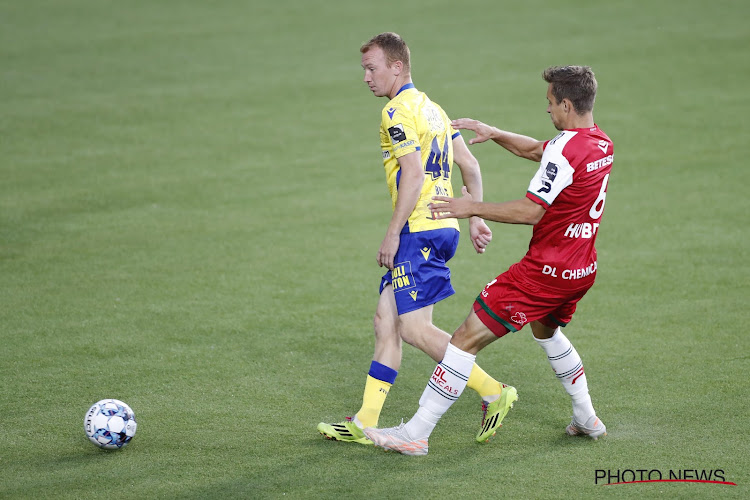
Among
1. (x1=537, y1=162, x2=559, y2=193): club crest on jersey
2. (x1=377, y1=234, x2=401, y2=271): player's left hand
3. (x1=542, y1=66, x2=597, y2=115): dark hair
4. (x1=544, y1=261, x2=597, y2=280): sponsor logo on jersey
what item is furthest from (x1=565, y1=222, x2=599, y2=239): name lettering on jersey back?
(x1=377, y1=234, x2=401, y2=271): player's left hand

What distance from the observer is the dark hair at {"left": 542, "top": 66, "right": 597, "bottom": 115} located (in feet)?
14.9

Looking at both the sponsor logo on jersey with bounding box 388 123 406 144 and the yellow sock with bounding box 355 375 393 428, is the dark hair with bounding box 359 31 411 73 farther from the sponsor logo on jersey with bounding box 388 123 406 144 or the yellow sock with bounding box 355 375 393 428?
the yellow sock with bounding box 355 375 393 428

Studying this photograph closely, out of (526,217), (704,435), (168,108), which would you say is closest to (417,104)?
(526,217)

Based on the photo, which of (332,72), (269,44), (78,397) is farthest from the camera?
(269,44)

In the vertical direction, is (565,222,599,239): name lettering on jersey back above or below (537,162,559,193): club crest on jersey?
below

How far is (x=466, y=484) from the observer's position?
4.42 meters

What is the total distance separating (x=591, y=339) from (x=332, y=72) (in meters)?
10.7

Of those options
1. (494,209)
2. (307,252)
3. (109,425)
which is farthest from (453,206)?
(307,252)

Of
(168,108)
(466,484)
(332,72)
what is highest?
(332,72)

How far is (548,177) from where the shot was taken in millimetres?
4410

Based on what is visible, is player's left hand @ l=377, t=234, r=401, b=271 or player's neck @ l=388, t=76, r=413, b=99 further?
player's neck @ l=388, t=76, r=413, b=99

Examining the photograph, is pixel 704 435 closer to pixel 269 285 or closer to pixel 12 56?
pixel 269 285

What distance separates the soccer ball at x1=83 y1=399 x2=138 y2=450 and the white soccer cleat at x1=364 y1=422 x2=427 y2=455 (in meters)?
1.50

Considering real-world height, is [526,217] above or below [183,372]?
above
